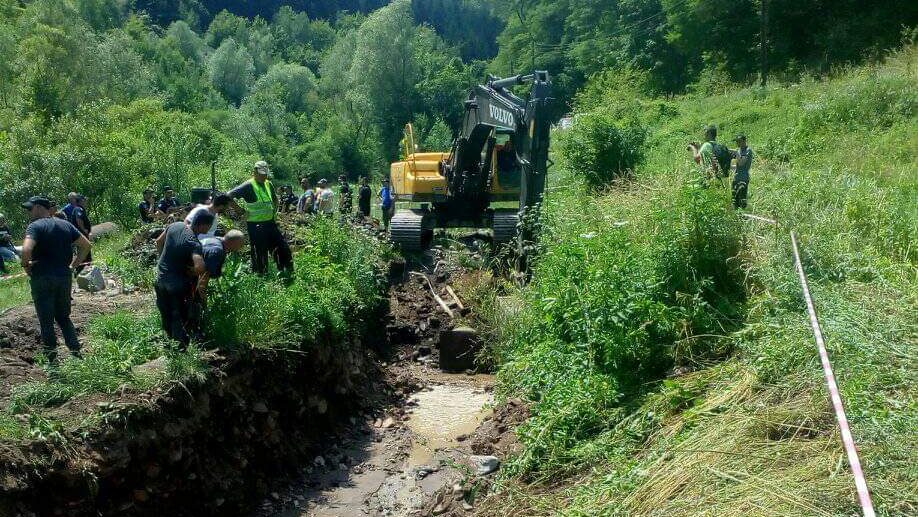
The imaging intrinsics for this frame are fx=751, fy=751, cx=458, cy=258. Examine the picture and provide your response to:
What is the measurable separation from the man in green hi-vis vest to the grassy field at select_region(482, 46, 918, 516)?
10.8ft

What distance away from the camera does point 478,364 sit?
37.8 feet

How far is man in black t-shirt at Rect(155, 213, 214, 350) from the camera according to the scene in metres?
6.96

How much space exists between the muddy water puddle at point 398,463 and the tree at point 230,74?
229ft

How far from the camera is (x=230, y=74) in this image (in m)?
75.1

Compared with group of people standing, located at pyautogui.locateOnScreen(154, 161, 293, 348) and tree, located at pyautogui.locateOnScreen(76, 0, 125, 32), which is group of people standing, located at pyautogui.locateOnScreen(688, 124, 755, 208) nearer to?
group of people standing, located at pyautogui.locateOnScreen(154, 161, 293, 348)

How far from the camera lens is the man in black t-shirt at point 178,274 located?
6961mm

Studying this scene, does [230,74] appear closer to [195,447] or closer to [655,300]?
[195,447]

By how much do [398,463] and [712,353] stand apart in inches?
148

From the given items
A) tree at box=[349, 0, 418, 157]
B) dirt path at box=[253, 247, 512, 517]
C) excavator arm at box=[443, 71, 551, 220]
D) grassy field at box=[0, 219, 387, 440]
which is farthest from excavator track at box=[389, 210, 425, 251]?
tree at box=[349, 0, 418, 157]

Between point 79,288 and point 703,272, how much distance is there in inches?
315

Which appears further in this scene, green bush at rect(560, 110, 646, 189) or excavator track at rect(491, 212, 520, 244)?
green bush at rect(560, 110, 646, 189)

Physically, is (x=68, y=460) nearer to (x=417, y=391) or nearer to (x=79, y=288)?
(x=79, y=288)

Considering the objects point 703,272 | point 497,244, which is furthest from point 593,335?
point 497,244

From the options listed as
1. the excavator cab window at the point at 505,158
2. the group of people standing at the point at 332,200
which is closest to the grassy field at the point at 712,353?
the excavator cab window at the point at 505,158
